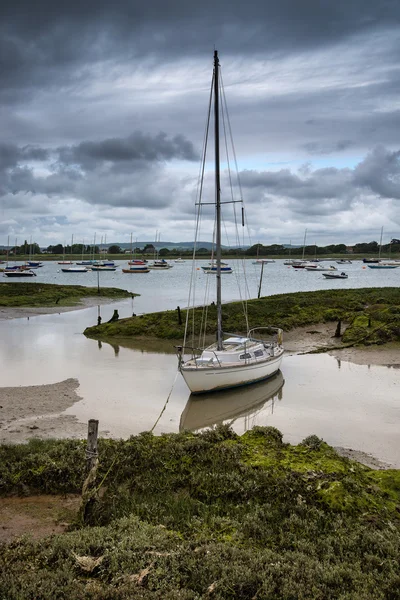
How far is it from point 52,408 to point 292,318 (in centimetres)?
2311

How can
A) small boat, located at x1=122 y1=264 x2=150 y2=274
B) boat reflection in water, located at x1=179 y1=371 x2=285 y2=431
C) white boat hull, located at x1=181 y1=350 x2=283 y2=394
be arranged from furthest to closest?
small boat, located at x1=122 y1=264 x2=150 y2=274 → white boat hull, located at x1=181 y1=350 x2=283 y2=394 → boat reflection in water, located at x1=179 y1=371 x2=285 y2=431

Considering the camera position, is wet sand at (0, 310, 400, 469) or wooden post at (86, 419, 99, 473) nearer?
wooden post at (86, 419, 99, 473)

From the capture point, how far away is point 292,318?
125 feet

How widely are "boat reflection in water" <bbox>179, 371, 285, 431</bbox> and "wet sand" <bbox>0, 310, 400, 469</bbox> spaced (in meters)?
3.74

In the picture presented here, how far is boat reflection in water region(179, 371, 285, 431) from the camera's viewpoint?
1855 centimetres

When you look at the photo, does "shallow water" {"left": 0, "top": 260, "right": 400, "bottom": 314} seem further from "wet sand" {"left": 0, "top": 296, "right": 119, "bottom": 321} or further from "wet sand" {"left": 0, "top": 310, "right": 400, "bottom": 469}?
"wet sand" {"left": 0, "top": 310, "right": 400, "bottom": 469}

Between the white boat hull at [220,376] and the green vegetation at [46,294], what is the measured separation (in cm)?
3723

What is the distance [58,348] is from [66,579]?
24.7 metres

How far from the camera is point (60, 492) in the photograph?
37.7 ft

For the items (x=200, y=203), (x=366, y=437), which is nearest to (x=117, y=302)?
(x=200, y=203)

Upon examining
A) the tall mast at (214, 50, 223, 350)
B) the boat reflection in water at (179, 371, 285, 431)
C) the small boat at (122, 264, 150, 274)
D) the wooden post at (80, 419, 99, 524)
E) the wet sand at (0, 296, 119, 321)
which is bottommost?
the wet sand at (0, 296, 119, 321)

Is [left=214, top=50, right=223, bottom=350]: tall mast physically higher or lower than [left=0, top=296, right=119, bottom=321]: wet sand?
higher

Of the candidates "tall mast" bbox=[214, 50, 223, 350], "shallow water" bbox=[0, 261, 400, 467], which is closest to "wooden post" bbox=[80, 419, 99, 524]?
"shallow water" bbox=[0, 261, 400, 467]

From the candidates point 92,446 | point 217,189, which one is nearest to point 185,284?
point 217,189
